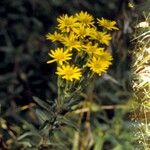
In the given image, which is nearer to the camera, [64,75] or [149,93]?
[64,75]

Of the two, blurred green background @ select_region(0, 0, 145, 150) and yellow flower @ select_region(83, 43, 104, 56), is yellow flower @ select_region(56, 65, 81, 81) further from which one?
blurred green background @ select_region(0, 0, 145, 150)

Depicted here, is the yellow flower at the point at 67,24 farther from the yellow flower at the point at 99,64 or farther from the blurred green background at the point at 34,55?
the blurred green background at the point at 34,55

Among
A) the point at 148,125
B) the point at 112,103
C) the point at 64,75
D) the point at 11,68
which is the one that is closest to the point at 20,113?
the point at 11,68

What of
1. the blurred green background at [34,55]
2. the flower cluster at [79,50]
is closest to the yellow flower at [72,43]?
the flower cluster at [79,50]

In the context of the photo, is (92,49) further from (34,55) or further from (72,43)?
(34,55)

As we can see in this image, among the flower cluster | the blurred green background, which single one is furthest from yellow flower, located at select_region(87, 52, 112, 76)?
the blurred green background

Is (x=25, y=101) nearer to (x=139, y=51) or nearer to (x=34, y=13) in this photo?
(x=34, y=13)
